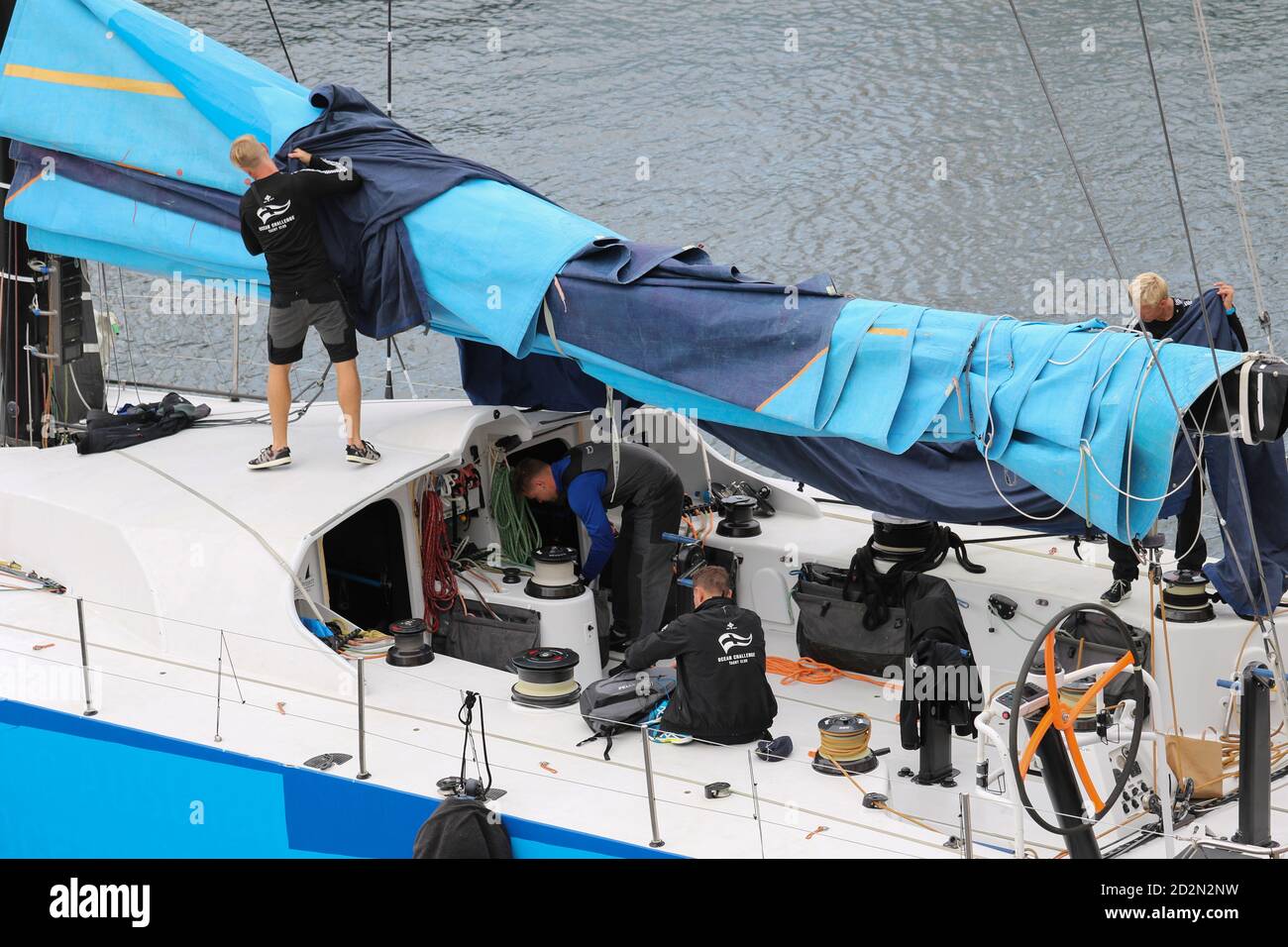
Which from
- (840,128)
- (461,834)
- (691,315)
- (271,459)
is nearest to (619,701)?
(461,834)

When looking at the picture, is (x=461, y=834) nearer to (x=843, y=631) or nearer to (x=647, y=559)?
(x=647, y=559)

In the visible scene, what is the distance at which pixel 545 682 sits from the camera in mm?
5047

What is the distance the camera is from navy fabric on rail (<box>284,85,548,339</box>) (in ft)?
17.9

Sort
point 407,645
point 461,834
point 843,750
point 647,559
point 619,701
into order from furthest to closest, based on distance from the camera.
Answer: point 647,559 < point 407,645 < point 619,701 < point 843,750 < point 461,834

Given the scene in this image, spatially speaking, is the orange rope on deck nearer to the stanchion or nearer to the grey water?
the stanchion

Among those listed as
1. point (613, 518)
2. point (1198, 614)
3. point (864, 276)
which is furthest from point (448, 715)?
point (864, 276)

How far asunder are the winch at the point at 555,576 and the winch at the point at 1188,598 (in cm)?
216

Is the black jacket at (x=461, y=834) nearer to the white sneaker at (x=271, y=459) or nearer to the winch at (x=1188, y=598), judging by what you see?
the white sneaker at (x=271, y=459)

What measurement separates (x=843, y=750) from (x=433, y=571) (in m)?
1.90

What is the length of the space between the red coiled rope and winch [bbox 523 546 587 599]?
33cm

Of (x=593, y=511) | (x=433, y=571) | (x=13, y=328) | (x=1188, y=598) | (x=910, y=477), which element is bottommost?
(x=433, y=571)

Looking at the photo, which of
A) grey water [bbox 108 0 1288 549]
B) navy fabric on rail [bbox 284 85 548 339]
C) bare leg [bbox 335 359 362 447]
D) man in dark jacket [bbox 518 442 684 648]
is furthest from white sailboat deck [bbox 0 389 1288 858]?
grey water [bbox 108 0 1288 549]

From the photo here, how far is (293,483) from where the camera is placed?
5.71 m

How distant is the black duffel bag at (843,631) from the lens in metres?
5.74
